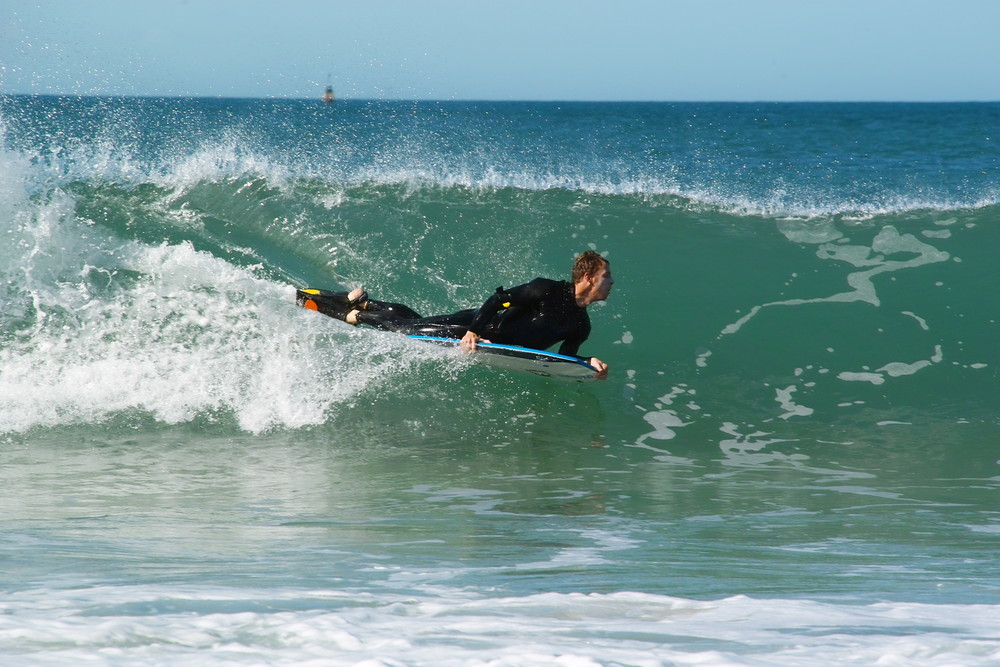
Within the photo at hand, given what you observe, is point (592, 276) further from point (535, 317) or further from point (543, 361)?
point (543, 361)

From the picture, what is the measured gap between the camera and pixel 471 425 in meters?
7.39

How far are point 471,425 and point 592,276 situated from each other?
5.41 ft

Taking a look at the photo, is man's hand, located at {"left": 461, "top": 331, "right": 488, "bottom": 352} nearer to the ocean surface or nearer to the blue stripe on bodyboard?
the blue stripe on bodyboard

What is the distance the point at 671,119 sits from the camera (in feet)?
162

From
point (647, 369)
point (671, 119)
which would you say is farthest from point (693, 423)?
point (671, 119)

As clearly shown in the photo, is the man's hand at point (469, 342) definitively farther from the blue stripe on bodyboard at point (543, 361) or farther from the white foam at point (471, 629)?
the white foam at point (471, 629)

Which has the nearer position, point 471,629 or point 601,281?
point 471,629

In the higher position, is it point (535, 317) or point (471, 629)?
point (535, 317)

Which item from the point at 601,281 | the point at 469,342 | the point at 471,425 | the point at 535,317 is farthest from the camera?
the point at 471,425

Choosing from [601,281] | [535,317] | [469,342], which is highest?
[601,281]

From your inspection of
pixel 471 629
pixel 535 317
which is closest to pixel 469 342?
pixel 535 317

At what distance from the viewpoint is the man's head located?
22.0 feet

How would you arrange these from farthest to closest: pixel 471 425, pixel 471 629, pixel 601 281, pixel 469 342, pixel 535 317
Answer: pixel 471 425 < pixel 535 317 < pixel 469 342 < pixel 601 281 < pixel 471 629

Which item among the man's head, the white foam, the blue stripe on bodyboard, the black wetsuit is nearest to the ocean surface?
the white foam
